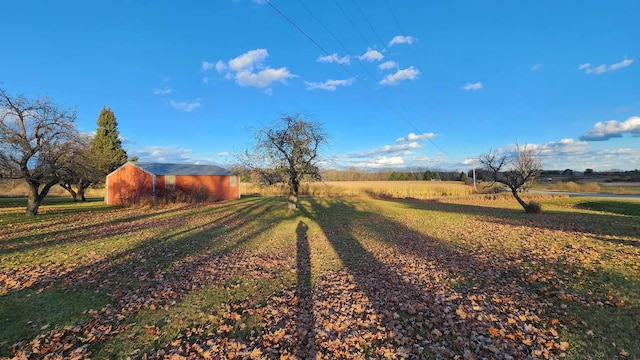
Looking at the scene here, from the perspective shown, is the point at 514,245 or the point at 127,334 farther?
the point at 514,245

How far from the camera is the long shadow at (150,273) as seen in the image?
595 cm

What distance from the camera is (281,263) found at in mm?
8680

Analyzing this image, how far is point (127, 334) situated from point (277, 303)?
2.41 meters

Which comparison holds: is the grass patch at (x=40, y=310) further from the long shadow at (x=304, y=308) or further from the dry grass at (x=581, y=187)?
the dry grass at (x=581, y=187)

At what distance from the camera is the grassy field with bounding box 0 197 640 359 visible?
168 inches

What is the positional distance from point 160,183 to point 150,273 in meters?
23.8

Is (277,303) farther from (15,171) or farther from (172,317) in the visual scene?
(15,171)

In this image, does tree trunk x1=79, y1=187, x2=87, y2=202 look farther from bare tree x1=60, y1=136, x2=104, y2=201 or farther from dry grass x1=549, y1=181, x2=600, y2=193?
dry grass x1=549, y1=181, x2=600, y2=193

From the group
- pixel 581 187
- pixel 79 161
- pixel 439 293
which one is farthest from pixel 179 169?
pixel 581 187

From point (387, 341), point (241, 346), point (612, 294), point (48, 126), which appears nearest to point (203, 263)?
point (241, 346)

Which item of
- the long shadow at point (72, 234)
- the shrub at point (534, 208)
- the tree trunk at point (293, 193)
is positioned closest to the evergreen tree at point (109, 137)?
the long shadow at point (72, 234)

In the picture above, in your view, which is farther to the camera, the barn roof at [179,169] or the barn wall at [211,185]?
the barn wall at [211,185]

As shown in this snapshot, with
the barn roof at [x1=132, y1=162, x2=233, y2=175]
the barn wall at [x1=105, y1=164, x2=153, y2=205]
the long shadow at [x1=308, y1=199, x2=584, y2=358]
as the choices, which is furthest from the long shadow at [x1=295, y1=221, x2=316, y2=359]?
the barn roof at [x1=132, y1=162, x2=233, y2=175]

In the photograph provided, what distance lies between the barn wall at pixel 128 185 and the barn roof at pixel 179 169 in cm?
73
